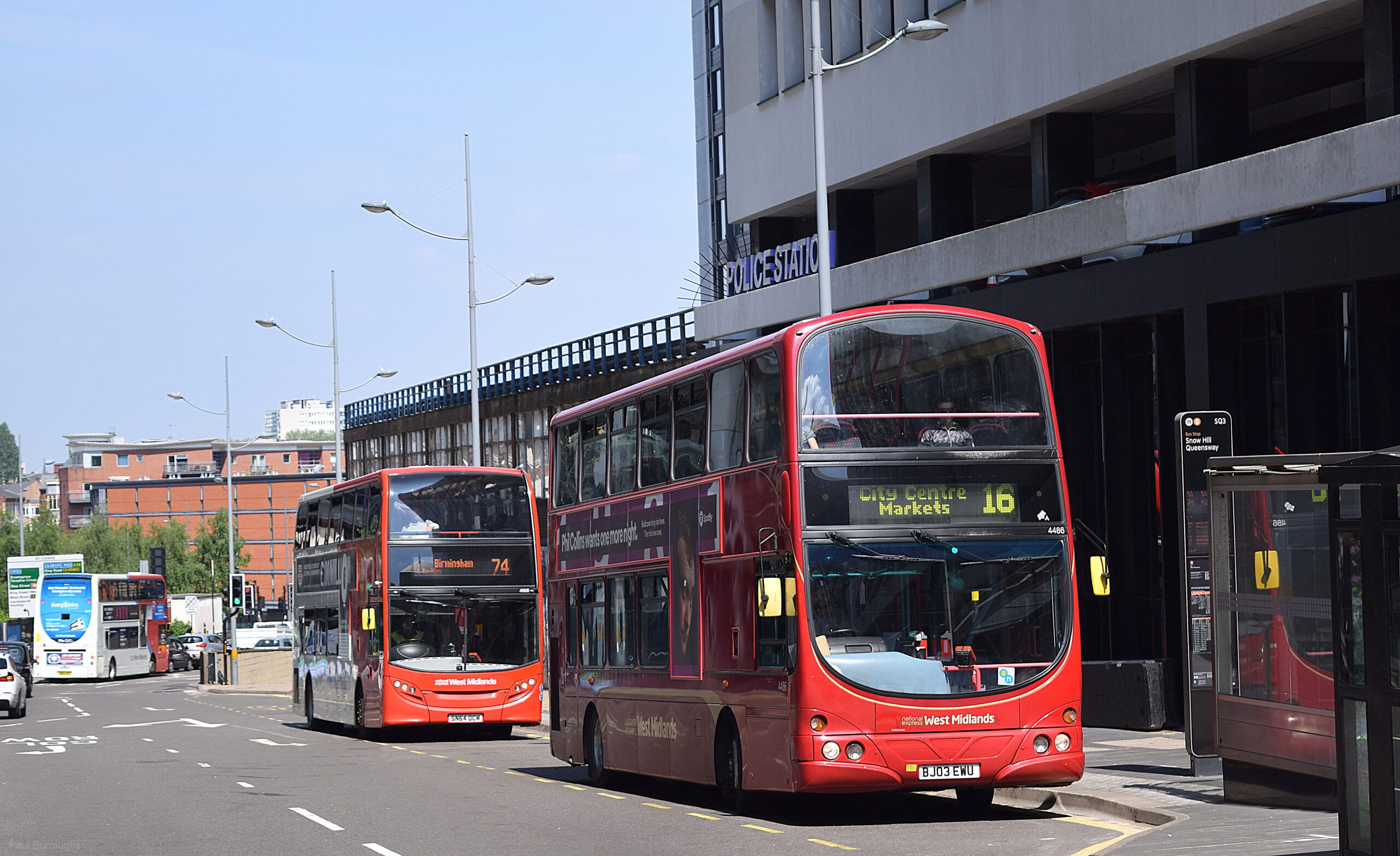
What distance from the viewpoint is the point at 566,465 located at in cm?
2169

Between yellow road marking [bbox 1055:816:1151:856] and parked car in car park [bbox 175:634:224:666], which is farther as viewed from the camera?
parked car in car park [bbox 175:634:224:666]

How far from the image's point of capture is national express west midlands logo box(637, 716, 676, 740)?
17891 millimetres

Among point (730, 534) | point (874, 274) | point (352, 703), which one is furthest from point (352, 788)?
point (874, 274)

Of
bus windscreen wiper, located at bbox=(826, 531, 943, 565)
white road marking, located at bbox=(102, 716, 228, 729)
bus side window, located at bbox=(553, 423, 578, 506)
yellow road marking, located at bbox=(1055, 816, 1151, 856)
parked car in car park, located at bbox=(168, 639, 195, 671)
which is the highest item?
bus side window, located at bbox=(553, 423, 578, 506)

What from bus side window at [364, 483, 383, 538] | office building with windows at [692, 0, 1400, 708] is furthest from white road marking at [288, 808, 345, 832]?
bus side window at [364, 483, 383, 538]

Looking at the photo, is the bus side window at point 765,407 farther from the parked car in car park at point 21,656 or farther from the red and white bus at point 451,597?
the parked car in car park at point 21,656

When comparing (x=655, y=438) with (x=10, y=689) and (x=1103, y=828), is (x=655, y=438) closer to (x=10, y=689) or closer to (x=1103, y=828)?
(x=1103, y=828)

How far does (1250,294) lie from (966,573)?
8394mm

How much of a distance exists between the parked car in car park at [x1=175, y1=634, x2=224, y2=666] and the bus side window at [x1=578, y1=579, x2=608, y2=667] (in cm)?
5175

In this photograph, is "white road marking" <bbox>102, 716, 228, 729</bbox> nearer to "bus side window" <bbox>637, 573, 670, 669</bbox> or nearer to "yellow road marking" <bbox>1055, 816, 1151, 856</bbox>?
"bus side window" <bbox>637, 573, 670, 669</bbox>

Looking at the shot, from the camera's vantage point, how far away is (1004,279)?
88.5 ft

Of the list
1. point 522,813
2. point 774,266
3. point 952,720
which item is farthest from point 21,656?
point 952,720

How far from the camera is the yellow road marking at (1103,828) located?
12.4m

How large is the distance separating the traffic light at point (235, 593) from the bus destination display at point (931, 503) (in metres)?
56.3
